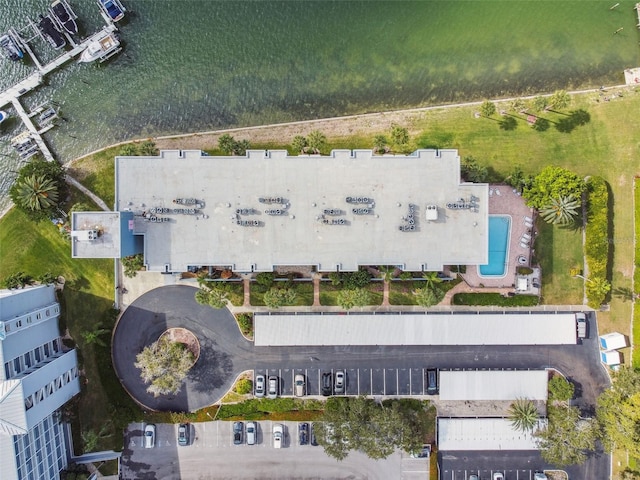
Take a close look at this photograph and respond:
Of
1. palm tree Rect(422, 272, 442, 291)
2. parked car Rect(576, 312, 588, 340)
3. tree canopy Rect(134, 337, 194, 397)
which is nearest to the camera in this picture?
tree canopy Rect(134, 337, 194, 397)

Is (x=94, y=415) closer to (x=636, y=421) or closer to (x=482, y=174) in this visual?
(x=482, y=174)

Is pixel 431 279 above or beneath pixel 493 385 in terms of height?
above

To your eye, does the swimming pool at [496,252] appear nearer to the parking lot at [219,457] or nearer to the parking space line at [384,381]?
the parking space line at [384,381]

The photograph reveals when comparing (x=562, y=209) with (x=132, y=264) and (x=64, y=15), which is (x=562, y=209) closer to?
(x=132, y=264)

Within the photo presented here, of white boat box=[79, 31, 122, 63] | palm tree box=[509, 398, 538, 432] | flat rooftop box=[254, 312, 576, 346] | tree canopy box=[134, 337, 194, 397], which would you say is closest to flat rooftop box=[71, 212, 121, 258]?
tree canopy box=[134, 337, 194, 397]

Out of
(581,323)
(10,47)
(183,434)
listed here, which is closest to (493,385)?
(581,323)

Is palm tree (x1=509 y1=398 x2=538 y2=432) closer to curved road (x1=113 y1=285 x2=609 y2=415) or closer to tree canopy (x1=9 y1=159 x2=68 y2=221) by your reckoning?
curved road (x1=113 y1=285 x2=609 y2=415)

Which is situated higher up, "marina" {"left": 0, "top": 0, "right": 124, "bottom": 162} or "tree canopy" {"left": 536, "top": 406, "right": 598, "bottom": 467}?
"marina" {"left": 0, "top": 0, "right": 124, "bottom": 162}
